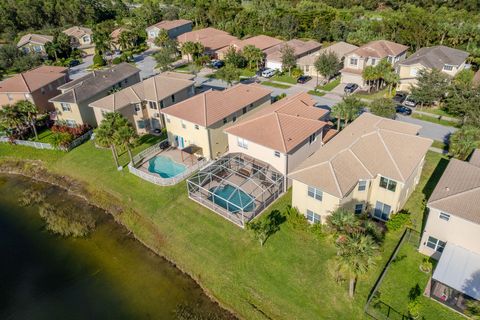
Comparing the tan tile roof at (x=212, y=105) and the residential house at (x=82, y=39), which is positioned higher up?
the tan tile roof at (x=212, y=105)

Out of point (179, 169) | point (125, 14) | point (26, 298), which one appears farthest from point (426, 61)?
point (125, 14)

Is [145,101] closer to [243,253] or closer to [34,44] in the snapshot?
[243,253]

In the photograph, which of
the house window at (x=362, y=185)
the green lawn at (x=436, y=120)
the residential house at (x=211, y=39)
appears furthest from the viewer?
the residential house at (x=211, y=39)

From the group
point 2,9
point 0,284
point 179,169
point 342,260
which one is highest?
point 2,9

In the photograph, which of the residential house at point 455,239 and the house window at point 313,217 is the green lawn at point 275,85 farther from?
the residential house at point 455,239

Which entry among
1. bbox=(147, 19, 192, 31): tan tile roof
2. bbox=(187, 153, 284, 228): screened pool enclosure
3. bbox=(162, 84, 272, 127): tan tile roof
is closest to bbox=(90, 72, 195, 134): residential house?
bbox=(162, 84, 272, 127): tan tile roof

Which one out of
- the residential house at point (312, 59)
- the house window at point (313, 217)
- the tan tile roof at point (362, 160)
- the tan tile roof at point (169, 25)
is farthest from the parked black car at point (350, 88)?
the tan tile roof at point (169, 25)

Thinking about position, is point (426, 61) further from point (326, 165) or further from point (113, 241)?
point (113, 241)

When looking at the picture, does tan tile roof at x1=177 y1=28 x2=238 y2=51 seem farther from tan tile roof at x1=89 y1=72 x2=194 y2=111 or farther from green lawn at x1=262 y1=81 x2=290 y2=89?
tan tile roof at x1=89 y1=72 x2=194 y2=111
